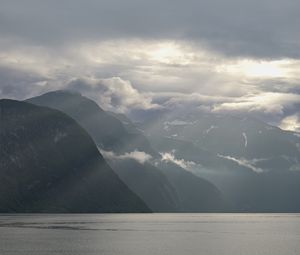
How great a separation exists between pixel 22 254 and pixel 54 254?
33.9 feet

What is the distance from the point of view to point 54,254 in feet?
655

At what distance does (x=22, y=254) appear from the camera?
198125 millimetres

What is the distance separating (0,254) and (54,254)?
56.9 feet

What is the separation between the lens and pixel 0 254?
197 m

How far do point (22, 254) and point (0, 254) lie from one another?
700 centimetres
